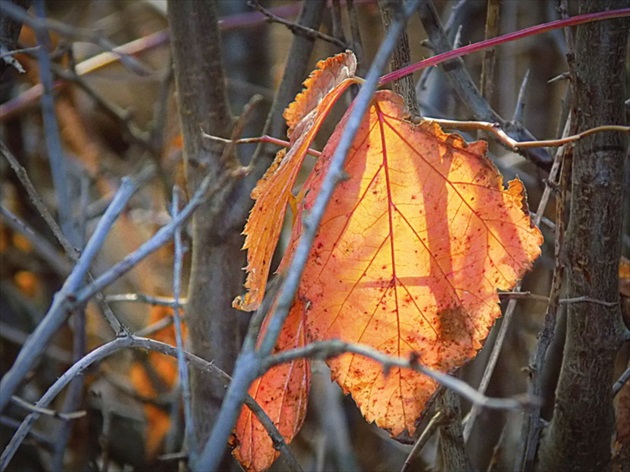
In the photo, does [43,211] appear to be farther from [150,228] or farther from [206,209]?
[150,228]

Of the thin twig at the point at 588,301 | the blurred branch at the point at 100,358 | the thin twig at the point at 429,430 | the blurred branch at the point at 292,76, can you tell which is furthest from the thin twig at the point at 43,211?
the thin twig at the point at 588,301

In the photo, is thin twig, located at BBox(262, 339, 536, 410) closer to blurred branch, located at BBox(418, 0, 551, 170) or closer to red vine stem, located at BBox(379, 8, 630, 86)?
red vine stem, located at BBox(379, 8, 630, 86)

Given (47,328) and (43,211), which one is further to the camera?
(43,211)

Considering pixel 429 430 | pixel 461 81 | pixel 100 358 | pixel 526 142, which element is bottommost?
pixel 429 430

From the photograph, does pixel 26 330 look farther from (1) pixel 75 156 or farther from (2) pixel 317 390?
(2) pixel 317 390

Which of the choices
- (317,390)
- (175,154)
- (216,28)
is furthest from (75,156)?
(216,28)

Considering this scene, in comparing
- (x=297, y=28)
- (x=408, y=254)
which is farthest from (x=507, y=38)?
(x=297, y=28)

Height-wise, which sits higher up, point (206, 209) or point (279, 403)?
point (206, 209)

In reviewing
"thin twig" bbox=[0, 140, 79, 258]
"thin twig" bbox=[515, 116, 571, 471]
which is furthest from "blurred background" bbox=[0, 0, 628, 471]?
"thin twig" bbox=[0, 140, 79, 258]
